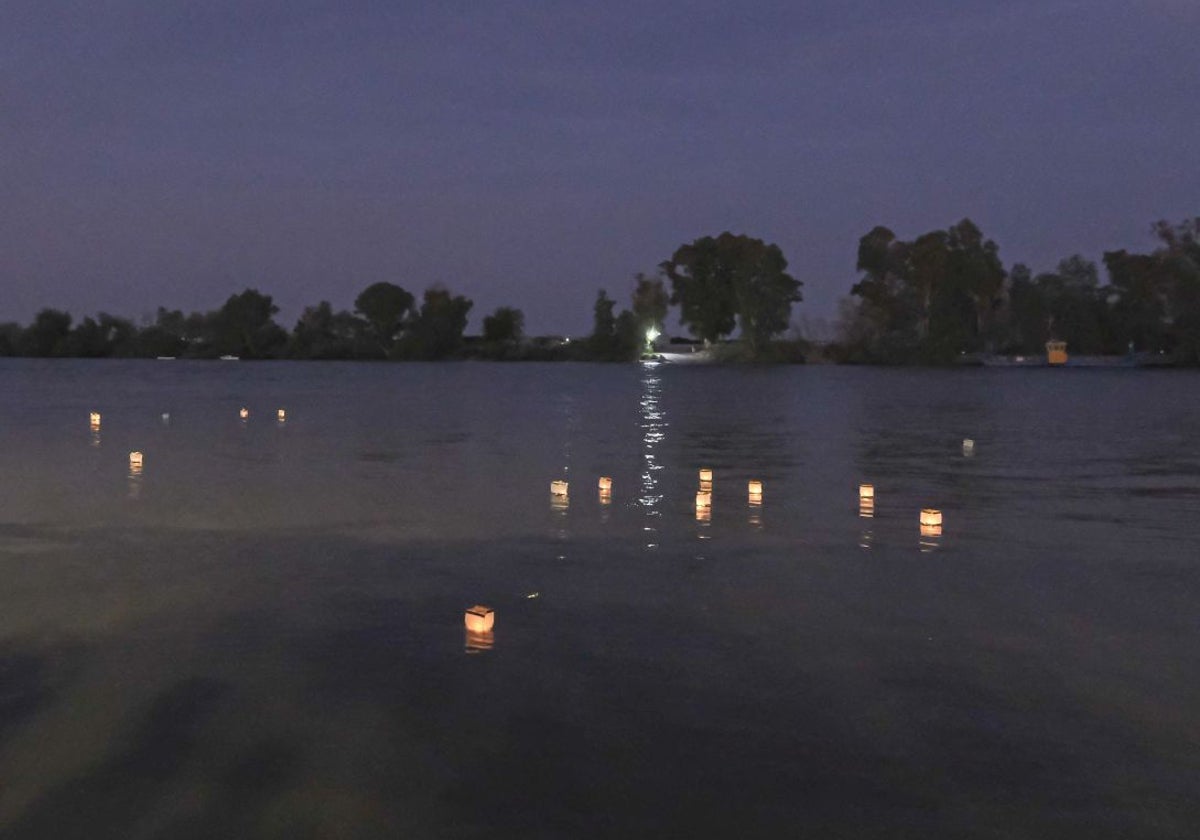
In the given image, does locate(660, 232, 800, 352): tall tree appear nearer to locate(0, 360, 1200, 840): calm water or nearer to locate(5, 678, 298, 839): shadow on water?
locate(0, 360, 1200, 840): calm water

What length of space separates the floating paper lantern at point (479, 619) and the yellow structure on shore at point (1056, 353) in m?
165

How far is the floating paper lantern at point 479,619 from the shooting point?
11438mm

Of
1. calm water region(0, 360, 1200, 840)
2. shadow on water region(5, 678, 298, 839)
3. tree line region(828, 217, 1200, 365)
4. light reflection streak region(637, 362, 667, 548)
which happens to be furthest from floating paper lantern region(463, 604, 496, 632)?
tree line region(828, 217, 1200, 365)

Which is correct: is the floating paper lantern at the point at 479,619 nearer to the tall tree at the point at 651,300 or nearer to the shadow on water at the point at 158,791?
the shadow on water at the point at 158,791

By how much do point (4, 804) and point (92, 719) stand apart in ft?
5.07

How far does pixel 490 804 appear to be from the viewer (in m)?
7.45

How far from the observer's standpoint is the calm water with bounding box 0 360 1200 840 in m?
7.47

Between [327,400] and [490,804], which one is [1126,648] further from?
[327,400]

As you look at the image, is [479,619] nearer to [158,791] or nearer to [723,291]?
[158,791]

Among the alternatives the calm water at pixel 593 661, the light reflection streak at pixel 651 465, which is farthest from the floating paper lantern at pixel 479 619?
the light reflection streak at pixel 651 465

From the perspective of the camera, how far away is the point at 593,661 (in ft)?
34.7

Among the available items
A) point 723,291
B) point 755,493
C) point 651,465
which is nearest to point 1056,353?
point 723,291

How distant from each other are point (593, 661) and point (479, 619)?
1.41m

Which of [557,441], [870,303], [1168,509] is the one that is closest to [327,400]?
[557,441]
